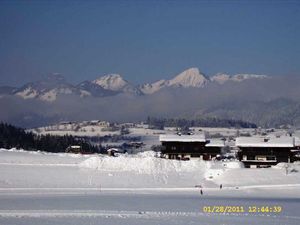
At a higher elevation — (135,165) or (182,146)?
(182,146)

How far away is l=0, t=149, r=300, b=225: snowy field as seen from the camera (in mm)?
40125

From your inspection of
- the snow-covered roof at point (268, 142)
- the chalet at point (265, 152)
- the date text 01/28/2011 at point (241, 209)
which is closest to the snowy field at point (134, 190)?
the date text 01/28/2011 at point (241, 209)

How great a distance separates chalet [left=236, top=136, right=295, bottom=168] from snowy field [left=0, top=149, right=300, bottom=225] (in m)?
14.6

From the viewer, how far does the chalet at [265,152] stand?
9781 centimetres

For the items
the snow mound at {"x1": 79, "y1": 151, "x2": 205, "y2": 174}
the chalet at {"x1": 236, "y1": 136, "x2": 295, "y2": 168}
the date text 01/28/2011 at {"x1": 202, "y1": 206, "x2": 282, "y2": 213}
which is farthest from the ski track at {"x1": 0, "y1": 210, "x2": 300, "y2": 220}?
the chalet at {"x1": 236, "y1": 136, "x2": 295, "y2": 168}

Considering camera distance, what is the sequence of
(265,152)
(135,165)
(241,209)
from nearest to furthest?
(241,209) < (135,165) < (265,152)

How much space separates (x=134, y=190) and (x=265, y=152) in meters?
40.5

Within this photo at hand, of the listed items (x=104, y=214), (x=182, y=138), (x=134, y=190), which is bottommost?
(x=134, y=190)

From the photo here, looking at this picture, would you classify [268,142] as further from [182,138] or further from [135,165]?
[135,165]

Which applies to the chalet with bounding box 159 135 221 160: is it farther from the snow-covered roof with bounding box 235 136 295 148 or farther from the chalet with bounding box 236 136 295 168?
the chalet with bounding box 236 136 295 168

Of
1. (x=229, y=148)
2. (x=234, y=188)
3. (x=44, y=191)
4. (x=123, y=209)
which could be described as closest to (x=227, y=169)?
(x=234, y=188)

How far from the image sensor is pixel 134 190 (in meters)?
64.3

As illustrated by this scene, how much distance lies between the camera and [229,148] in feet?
575

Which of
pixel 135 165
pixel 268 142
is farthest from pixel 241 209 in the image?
pixel 268 142
